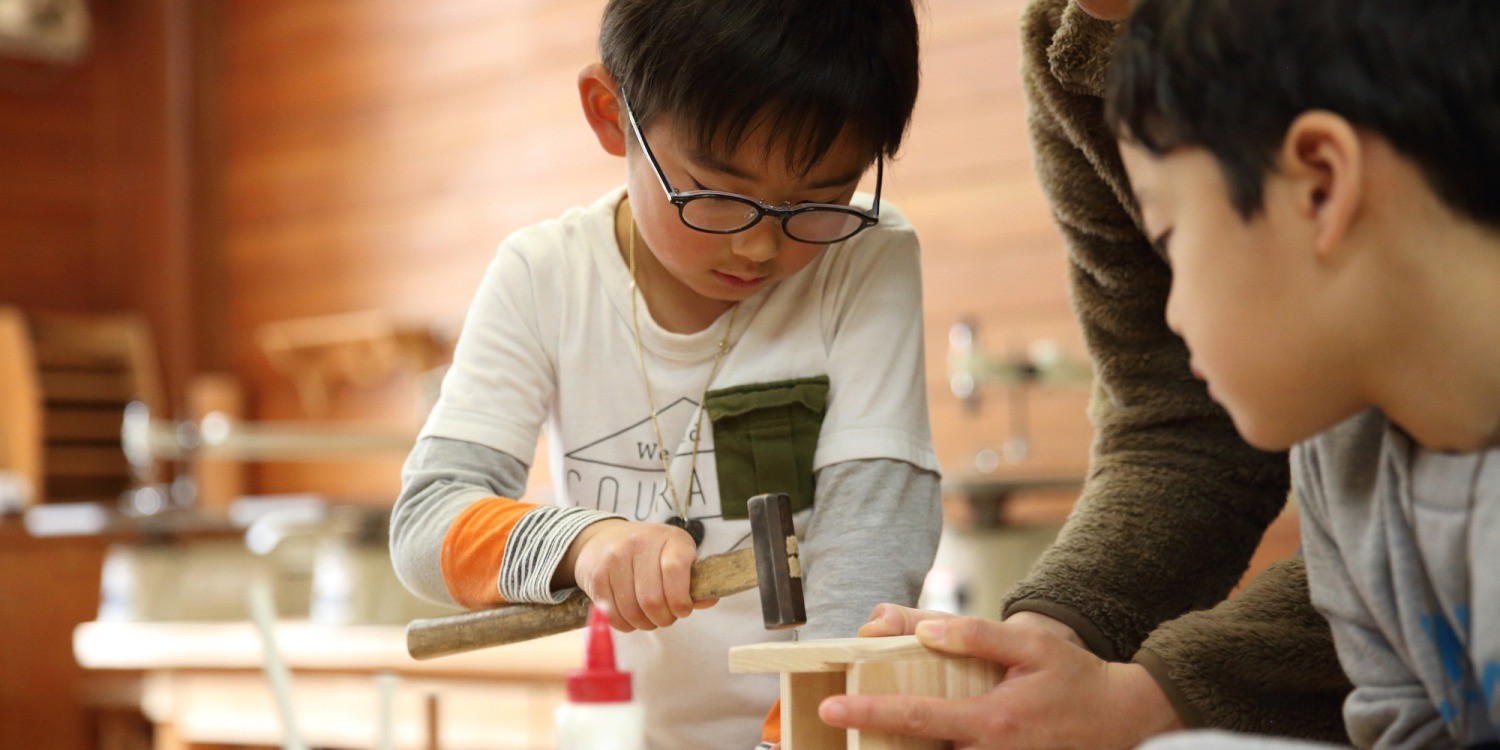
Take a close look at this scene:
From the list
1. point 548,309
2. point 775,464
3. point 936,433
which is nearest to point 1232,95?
point 775,464

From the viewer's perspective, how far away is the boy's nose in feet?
3.04

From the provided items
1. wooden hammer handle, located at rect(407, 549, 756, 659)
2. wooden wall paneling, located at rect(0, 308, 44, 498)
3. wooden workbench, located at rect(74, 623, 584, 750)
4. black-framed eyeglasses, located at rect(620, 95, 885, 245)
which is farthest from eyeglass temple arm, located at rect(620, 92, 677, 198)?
wooden wall paneling, located at rect(0, 308, 44, 498)

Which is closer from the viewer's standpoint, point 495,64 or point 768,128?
point 768,128

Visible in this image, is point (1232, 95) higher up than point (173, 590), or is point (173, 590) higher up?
point (1232, 95)

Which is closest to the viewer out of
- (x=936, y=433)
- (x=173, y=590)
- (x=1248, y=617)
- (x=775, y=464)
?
(x=1248, y=617)

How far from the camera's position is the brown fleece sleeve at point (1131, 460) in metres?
0.91

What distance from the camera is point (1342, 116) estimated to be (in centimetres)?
53

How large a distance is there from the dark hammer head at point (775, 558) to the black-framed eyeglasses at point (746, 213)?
0.21 meters

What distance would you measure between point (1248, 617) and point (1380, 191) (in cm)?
42

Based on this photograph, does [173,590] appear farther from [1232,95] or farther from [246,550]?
[1232,95]

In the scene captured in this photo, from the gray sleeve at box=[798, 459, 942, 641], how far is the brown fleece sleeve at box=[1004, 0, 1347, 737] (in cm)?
8

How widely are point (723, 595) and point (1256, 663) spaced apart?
1.08ft

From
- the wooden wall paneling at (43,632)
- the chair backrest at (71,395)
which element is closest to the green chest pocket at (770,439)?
the wooden wall paneling at (43,632)

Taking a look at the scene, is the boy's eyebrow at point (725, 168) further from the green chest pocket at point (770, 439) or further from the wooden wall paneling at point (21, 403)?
the wooden wall paneling at point (21, 403)
